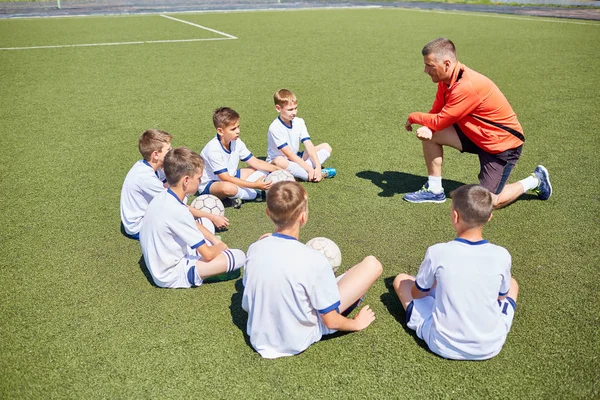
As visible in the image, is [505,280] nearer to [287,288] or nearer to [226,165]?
[287,288]

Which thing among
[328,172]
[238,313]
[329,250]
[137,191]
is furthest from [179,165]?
[328,172]

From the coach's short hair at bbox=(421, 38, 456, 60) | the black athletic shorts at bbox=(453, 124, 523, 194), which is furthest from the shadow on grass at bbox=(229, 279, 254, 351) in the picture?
the coach's short hair at bbox=(421, 38, 456, 60)

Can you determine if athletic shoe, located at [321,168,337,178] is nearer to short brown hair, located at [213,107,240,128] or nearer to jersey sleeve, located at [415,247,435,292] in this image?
short brown hair, located at [213,107,240,128]

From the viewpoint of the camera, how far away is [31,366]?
3898mm

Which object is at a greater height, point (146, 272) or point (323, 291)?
point (323, 291)

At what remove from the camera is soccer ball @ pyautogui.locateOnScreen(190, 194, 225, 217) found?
5867 millimetres

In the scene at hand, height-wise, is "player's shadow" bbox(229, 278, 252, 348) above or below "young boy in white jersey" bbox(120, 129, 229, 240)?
below

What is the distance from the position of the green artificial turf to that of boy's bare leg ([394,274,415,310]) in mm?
186

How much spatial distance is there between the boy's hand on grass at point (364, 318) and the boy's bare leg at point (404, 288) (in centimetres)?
28

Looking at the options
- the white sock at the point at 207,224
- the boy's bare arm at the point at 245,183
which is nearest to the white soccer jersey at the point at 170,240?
the white sock at the point at 207,224

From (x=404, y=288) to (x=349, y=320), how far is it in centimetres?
63

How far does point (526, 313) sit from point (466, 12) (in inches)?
933

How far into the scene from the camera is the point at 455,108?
19.5 feet

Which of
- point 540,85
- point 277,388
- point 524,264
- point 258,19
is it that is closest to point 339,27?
point 258,19
